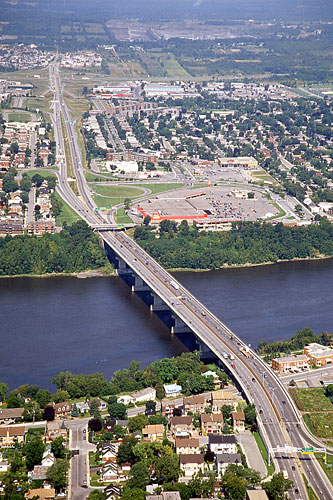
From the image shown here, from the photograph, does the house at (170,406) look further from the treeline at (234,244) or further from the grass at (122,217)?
the grass at (122,217)

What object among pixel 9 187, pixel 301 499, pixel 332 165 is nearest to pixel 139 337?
pixel 301 499

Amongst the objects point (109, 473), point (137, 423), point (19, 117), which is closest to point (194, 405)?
point (137, 423)

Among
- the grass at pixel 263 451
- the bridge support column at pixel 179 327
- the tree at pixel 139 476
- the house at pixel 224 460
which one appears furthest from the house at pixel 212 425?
the bridge support column at pixel 179 327

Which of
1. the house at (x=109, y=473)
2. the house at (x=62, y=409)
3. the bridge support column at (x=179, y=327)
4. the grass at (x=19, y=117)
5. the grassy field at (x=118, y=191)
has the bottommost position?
the house at (x=109, y=473)

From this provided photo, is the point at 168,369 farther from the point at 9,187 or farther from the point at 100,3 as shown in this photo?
the point at 100,3

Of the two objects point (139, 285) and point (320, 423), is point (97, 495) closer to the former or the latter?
point (320, 423)

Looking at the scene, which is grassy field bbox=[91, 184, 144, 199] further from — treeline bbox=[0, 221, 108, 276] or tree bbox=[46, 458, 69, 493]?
tree bbox=[46, 458, 69, 493]
